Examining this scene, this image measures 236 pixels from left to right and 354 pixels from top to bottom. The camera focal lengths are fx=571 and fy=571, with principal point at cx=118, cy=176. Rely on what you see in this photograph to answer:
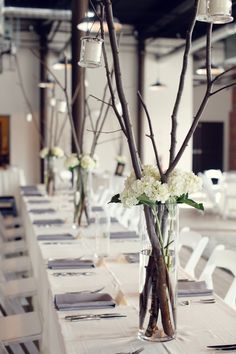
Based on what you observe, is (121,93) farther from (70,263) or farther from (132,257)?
(132,257)

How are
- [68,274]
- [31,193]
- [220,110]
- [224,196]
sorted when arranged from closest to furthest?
1. [68,274]
2. [31,193]
3. [224,196]
4. [220,110]

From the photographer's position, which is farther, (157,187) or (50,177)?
(50,177)

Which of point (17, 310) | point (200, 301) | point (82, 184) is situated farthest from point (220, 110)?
point (200, 301)

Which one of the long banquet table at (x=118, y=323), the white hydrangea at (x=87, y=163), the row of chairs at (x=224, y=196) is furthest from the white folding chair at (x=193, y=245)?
the row of chairs at (x=224, y=196)

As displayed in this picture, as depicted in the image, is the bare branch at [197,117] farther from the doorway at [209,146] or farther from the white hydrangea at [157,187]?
the doorway at [209,146]

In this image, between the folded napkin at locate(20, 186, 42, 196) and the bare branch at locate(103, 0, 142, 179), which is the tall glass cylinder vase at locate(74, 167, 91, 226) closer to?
the bare branch at locate(103, 0, 142, 179)

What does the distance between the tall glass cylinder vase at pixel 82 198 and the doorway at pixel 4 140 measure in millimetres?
10084

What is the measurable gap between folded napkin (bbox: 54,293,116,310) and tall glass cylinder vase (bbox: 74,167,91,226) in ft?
6.72

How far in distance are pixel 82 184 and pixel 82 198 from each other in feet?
0.37

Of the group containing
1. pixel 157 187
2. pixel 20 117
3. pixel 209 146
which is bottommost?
pixel 209 146

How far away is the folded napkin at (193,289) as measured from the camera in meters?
2.51

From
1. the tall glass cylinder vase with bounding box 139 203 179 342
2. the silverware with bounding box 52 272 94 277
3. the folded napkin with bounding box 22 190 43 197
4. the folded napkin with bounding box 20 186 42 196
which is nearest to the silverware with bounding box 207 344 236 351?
the tall glass cylinder vase with bounding box 139 203 179 342

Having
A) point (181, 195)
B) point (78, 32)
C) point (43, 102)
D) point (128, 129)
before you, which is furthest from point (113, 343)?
point (43, 102)

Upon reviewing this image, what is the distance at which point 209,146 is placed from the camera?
66.0ft
